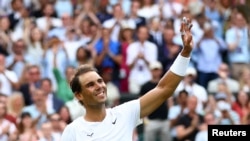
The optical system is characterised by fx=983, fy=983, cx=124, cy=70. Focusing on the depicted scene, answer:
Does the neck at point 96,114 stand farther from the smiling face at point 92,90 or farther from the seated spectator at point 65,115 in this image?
the seated spectator at point 65,115

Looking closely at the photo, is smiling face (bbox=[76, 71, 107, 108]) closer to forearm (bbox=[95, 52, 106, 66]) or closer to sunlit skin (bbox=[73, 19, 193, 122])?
sunlit skin (bbox=[73, 19, 193, 122])

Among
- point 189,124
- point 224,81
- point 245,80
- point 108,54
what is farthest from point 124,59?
point 189,124

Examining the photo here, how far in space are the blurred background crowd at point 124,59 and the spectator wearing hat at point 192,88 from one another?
17mm

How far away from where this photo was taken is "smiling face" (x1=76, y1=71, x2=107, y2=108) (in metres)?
7.65

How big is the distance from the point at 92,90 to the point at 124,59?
9904 mm

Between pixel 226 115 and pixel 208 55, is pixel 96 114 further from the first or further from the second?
pixel 208 55

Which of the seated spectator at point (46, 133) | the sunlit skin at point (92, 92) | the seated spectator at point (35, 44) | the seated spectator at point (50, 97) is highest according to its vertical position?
the seated spectator at point (35, 44)

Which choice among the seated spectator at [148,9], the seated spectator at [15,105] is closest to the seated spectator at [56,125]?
the seated spectator at [15,105]

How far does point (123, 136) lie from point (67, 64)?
9770 millimetres

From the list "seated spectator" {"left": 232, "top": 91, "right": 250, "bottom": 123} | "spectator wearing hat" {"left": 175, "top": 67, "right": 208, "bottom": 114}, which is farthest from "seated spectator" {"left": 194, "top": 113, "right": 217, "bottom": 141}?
"seated spectator" {"left": 232, "top": 91, "right": 250, "bottom": 123}

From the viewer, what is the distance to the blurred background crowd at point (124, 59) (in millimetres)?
15500

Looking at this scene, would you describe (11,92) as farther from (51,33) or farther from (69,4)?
(69,4)

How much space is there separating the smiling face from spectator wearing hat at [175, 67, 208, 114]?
8.70m

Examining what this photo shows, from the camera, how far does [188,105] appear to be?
15742mm
